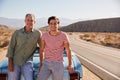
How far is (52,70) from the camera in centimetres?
561

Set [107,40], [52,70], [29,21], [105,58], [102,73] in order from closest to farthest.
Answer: [52,70] < [29,21] < [102,73] < [105,58] < [107,40]

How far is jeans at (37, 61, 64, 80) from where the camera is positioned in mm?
5582

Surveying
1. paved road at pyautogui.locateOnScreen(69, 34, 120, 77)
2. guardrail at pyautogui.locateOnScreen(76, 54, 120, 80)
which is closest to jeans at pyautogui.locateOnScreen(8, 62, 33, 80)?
guardrail at pyautogui.locateOnScreen(76, 54, 120, 80)

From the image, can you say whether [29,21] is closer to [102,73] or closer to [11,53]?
[11,53]

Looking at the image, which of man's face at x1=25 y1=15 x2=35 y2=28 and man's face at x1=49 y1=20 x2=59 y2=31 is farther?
man's face at x1=25 y1=15 x2=35 y2=28

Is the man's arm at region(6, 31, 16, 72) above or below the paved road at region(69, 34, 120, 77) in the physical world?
above

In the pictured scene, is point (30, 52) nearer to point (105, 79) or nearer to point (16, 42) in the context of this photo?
point (16, 42)

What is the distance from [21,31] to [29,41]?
242mm

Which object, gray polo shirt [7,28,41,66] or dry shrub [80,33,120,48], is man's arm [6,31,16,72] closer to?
gray polo shirt [7,28,41,66]

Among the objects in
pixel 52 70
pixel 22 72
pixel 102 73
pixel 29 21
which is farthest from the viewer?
pixel 102 73

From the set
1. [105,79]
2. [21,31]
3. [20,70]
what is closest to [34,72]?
[20,70]

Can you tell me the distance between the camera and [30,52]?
19.6 ft

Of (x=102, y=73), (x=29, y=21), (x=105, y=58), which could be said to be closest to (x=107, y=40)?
(x=105, y=58)

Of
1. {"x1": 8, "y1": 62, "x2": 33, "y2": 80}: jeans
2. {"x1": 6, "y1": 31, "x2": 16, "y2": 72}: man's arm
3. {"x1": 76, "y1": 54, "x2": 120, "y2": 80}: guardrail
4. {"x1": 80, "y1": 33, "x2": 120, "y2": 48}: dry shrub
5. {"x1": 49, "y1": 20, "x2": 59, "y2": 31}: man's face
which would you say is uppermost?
{"x1": 49, "y1": 20, "x2": 59, "y2": 31}: man's face
